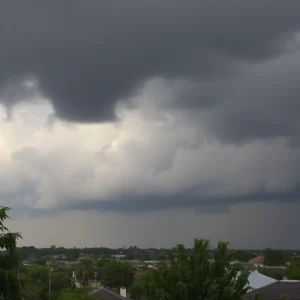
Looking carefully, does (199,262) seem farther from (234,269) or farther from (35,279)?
(35,279)

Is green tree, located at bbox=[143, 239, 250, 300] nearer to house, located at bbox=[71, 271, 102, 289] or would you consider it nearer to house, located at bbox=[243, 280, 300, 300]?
house, located at bbox=[243, 280, 300, 300]

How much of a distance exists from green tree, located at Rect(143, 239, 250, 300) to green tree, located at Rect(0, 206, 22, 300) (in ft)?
33.1

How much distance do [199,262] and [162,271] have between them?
1820mm

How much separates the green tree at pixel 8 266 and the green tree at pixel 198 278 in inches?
397

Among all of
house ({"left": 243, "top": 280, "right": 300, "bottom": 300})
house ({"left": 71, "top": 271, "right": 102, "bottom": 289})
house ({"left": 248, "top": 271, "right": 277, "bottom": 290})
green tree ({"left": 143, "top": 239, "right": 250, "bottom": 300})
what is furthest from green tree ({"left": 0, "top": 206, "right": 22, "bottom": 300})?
house ({"left": 71, "top": 271, "right": 102, "bottom": 289})

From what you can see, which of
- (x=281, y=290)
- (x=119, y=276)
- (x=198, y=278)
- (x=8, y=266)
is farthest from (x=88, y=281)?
(x=8, y=266)

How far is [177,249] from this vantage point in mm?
31062

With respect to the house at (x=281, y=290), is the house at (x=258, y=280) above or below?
above

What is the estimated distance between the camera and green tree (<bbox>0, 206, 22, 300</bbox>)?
20.2 metres

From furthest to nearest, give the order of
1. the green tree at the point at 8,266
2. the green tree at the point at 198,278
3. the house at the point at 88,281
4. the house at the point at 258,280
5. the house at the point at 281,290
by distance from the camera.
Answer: the house at the point at 88,281 → the house at the point at 258,280 → the house at the point at 281,290 → the green tree at the point at 198,278 → the green tree at the point at 8,266

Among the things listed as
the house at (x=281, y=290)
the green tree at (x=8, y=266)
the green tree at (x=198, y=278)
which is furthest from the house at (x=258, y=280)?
the green tree at (x=8, y=266)

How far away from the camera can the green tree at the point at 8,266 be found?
20172 mm

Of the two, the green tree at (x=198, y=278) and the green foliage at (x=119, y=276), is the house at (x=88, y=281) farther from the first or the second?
the green tree at (x=198, y=278)

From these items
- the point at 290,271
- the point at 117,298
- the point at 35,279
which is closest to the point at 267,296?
the point at 117,298
